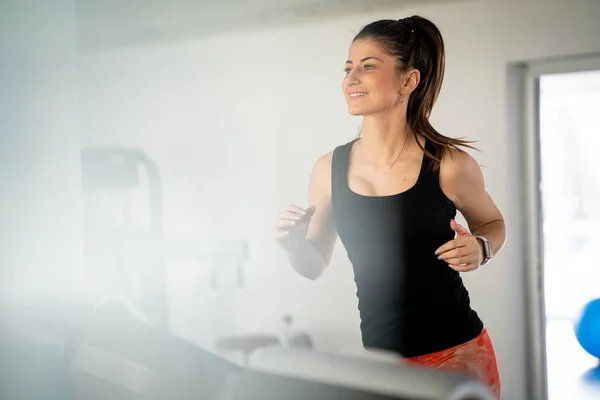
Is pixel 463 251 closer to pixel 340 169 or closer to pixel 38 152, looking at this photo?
pixel 340 169

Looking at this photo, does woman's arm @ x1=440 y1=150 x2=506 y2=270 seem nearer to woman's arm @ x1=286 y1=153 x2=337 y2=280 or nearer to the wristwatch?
the wristwatch

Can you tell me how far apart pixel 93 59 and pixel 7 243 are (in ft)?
2.41

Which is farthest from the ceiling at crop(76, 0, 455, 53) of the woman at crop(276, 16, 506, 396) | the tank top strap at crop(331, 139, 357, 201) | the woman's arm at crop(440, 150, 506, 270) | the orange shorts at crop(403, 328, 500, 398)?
Result: the orange shorts at crop(403, 328, 500, 398)

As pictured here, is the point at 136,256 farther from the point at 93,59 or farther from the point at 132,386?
the point at 132,386

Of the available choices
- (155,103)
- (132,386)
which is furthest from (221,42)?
(132,386)

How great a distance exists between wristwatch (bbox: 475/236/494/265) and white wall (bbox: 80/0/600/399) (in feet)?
0.06

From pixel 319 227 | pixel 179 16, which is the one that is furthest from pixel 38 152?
pixel 319 227

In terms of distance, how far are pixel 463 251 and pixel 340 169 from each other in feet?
1.39

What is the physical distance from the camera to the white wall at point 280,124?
5.32ft

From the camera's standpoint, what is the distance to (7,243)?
1969mm

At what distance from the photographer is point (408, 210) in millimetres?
1696

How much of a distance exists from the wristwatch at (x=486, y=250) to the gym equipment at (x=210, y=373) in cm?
88

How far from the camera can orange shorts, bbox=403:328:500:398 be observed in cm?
163

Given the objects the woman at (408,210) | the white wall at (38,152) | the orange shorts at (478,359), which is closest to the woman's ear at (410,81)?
the woman at (408,210)
